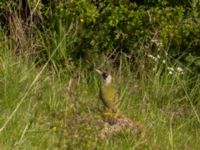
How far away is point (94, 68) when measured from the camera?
751cm

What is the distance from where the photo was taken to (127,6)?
794cm

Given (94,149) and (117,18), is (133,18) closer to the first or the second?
(117,18)

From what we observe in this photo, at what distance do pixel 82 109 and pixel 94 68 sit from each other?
1.69 meters

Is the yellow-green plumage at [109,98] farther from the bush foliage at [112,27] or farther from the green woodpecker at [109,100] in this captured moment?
the bush foliage at [112,27]

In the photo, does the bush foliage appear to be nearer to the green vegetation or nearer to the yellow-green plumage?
the green vegetation

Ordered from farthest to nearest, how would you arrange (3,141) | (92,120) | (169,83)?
(169,83), (92,120), (3,141)

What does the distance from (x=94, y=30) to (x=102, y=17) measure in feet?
0.73

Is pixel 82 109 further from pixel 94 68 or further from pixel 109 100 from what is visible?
pixel 94 68

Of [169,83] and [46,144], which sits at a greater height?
[46,144]

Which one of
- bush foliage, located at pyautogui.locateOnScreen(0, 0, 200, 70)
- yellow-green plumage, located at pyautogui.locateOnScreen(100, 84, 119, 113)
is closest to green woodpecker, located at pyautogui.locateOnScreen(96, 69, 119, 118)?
yellow-green plumage, located at pyautogui.locateOnScreen(100, 84, 119, 113)

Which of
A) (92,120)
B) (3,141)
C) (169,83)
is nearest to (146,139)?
(92,120)

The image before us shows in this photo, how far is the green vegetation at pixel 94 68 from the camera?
18.2 feet

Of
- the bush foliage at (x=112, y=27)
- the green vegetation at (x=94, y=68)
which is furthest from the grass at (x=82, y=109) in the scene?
the bush foliage at (x=112, y=27)

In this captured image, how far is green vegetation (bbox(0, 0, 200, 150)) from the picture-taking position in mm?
5555
